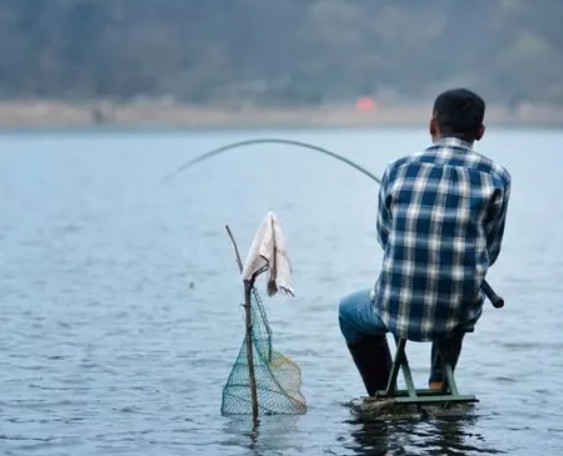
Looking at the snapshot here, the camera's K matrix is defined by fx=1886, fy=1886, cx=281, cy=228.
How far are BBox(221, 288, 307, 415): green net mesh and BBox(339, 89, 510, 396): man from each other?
98 cm

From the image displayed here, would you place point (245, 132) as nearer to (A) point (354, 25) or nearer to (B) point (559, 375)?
(A) point (354, 25)

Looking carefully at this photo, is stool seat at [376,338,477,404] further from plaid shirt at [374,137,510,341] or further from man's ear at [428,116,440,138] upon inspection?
man's ear at [428,116,440,138]

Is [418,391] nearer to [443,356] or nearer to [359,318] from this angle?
[443,356]

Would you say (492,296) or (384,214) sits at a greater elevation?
(384,214)

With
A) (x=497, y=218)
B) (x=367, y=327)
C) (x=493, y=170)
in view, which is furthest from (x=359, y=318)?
(x=493, y=170)

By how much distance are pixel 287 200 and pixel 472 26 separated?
151m

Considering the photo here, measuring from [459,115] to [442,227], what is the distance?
473mm

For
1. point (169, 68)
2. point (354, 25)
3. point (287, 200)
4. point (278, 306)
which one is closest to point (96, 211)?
point (287, 200)

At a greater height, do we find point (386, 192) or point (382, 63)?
point (382, 63)

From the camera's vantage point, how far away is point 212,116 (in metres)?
142

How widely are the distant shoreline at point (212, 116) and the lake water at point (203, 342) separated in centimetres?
10742

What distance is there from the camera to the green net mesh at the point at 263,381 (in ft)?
27.2

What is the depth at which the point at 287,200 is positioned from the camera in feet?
125

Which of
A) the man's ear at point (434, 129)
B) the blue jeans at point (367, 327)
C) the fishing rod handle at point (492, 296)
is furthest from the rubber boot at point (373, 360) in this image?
the man's ear at point (434, 129)
